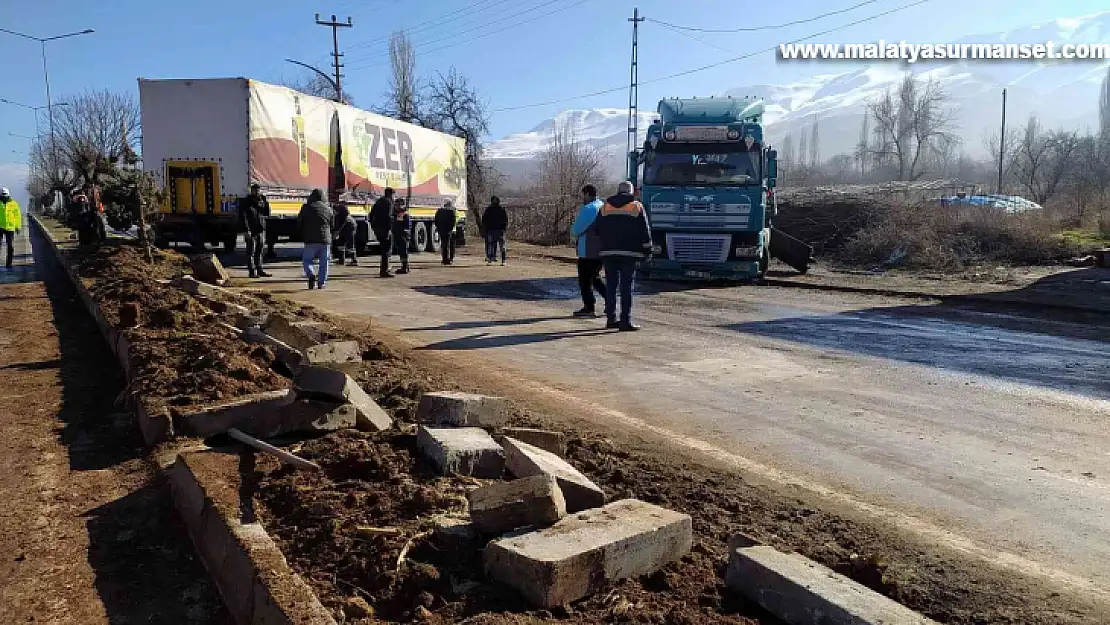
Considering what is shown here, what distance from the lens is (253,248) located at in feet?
50.4

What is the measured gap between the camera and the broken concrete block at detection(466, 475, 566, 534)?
10.4ft

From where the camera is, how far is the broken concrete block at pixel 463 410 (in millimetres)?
4645

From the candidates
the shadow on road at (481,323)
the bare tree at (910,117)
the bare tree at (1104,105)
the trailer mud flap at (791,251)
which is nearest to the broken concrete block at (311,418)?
the shadow on road at (481,323)

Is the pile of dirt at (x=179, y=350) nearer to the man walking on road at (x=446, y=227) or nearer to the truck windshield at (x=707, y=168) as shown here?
the truck windshield at (x=707, y=168)

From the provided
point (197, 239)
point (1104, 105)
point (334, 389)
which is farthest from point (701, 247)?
point (1104, 105)

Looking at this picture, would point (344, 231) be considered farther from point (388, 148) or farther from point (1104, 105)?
point (1104, 105)

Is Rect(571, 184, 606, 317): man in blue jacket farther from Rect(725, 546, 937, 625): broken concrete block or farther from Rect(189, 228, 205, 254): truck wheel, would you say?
Rect(189, 228, 205, 254): truck wheel

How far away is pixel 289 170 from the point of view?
709 inches

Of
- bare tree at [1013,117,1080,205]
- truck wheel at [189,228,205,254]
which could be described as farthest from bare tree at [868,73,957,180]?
truck wheel at [189,228,205,254]

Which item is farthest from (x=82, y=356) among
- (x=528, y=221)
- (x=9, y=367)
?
(x=528, y=221)

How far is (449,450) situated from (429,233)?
21.8 meters

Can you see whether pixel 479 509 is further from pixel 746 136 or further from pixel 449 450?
pixel 746 136

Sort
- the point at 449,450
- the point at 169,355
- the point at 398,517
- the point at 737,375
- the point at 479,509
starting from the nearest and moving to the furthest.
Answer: the point at 479,509 < the point at 398,517 < the point at 449,450 < the point at 169,355 < the point at 737,375

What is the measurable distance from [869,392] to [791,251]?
523 inches
